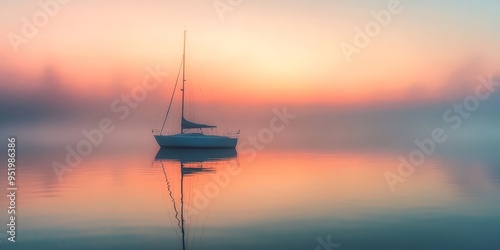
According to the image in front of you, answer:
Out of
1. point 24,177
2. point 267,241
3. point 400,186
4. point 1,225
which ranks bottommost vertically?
point 267,241

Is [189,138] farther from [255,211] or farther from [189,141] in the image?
[255,211]

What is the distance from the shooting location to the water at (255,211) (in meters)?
12.3

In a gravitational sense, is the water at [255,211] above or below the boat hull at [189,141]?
below

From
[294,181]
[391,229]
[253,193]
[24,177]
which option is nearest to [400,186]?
[294,181]

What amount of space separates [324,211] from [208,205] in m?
4.60

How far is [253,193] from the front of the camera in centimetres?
2114

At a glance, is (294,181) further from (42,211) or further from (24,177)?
(24,177)

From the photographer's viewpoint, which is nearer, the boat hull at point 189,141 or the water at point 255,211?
the water at point 255,211

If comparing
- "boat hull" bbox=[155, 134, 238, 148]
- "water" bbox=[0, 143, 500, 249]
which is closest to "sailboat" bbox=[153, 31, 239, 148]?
"boat hull" bbox=[155, 134, 238, 148]

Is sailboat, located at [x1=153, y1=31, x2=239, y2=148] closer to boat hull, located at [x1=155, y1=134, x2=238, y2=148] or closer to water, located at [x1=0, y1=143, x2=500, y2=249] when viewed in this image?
boat hull, located at [x1=155, y1=134, x2=238, y2=148]

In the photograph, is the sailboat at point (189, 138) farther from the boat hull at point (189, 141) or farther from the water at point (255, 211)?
the water at point (255, 211)

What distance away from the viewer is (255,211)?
16578 mm

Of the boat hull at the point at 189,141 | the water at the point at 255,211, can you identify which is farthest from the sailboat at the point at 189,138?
the water at the point at 255,211

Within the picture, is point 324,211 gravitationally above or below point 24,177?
below
